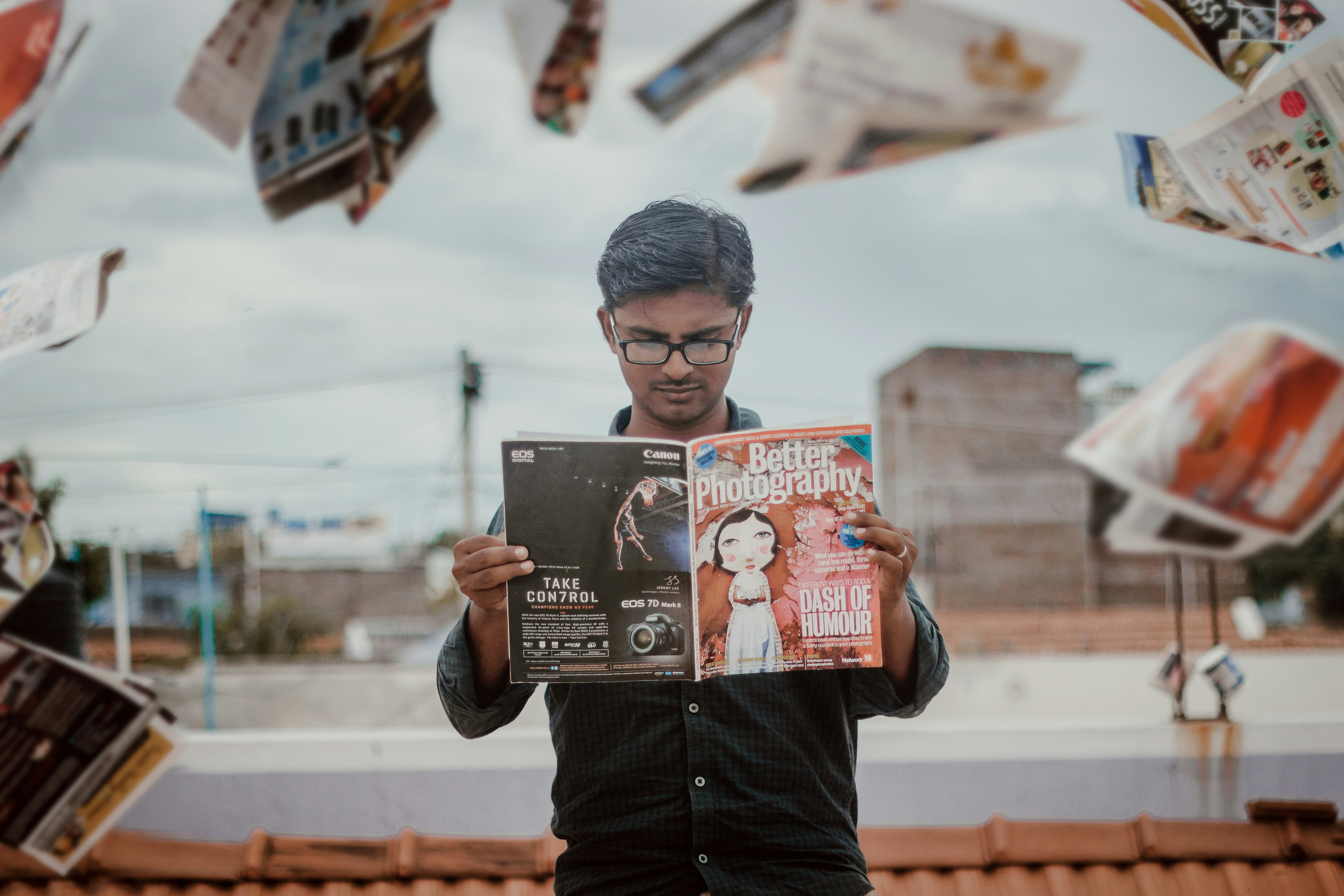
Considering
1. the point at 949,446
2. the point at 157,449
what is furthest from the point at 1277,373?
the point at 949,446

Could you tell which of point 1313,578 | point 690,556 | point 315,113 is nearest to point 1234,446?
point 690,556

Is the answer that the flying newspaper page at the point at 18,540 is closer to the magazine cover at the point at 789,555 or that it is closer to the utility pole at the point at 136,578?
the magazine cover at the point at 789,555

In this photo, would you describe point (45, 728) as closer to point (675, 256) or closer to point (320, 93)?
point (320, 93)

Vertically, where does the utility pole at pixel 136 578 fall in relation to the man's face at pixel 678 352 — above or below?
below

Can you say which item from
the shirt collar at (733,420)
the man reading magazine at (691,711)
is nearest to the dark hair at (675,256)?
the man reading magazine at (691,711)

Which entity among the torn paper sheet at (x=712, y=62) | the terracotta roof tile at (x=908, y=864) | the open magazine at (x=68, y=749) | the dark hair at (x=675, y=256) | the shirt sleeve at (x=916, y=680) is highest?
the torn paper sheet at (x=712, y=62)

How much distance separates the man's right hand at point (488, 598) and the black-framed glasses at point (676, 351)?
1.01 feet

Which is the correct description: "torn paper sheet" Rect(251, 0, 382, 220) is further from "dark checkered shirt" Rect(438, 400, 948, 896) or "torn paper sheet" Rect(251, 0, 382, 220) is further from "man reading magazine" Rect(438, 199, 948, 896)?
"dark checkered shirt" Rect(438, 400, 948, 896)

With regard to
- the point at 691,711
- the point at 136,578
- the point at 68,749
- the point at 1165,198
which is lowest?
the point at 68,749

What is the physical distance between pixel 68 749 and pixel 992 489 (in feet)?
32.5

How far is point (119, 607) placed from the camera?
8.63 feet

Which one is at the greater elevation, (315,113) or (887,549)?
(315,113)

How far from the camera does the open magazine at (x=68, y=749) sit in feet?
5.56

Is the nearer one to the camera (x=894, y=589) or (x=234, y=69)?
(x=894, y=589)
